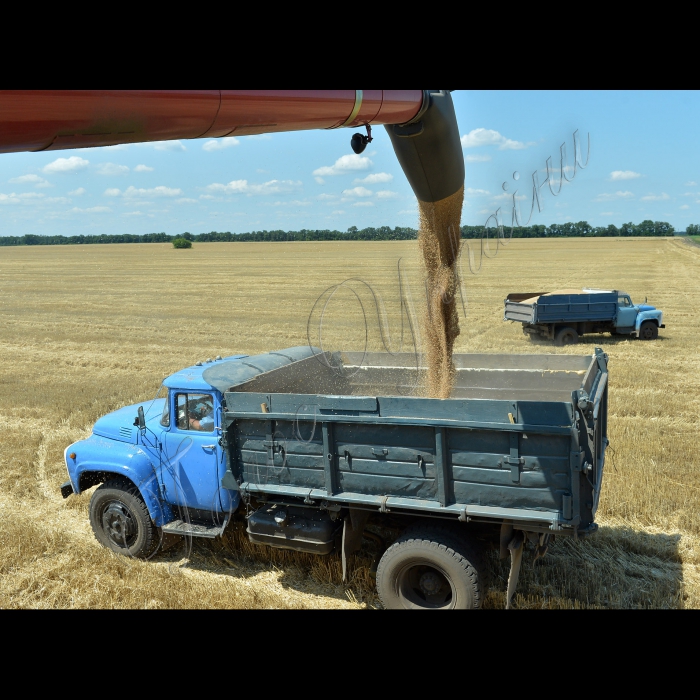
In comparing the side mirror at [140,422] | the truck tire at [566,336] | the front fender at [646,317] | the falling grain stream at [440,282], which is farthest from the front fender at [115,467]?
the front fender at [646,317]

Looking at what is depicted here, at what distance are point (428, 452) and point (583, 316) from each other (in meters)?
13.1

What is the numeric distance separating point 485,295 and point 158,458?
23058 millimetres

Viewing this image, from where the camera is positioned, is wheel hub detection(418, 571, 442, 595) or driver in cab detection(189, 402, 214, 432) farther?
driver in cab detection(189, 402, 214, 432)

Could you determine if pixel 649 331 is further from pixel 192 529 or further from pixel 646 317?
pixel 192 529

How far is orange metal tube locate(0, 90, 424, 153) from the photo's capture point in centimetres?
151

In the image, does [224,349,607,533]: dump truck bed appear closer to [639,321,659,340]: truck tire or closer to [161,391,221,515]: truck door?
[161,391,221,515]: truck door

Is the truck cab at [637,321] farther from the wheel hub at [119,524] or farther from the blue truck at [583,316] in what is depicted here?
the wheel hub at [119,524]

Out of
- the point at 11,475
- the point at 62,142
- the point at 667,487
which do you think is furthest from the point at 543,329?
the point at 62,142

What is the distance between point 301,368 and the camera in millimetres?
6906

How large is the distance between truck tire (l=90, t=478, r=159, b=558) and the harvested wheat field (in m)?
0.14

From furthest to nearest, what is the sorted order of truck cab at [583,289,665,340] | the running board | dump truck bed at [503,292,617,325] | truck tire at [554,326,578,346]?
truck cab at [583,289,665,340]
truck tire at [554,326,578,346]
dump truck bed at [503,292,617,325]
the running board

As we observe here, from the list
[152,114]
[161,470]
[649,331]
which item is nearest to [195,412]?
[161,470]

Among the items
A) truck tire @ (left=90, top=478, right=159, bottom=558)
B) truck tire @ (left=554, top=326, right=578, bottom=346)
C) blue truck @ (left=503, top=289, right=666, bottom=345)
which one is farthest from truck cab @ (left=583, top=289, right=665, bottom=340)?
truck tire @ (left=90, top=478, right=159, bottom=558)

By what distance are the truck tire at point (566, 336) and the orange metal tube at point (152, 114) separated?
15.4m
